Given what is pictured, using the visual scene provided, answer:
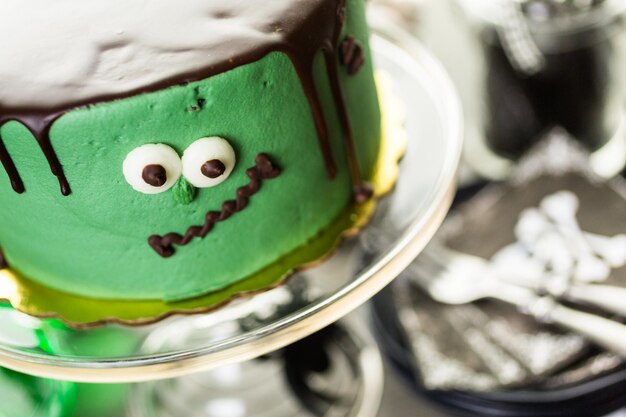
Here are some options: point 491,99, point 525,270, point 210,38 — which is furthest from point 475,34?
point 210,38

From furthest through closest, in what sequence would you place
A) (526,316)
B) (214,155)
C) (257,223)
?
(526,316), (257,223), (214,155)

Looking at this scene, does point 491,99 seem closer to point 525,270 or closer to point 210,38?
point 525,270

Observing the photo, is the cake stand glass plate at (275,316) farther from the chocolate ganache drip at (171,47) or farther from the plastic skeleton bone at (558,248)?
the plastic skeleton bone at (558,248)

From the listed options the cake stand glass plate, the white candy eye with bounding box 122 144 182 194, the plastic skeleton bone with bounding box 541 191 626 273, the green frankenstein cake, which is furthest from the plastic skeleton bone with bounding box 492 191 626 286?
the white candy eye with bounding box 122 144 182 194

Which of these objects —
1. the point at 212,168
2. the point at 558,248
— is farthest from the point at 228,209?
the point at 558,248

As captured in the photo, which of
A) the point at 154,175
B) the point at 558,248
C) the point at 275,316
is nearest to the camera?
the point at 154,175

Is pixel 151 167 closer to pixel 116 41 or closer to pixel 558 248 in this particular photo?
pixel 116 41

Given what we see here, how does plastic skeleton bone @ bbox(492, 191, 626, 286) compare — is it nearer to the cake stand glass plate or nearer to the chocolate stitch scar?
Answer: the cake stand glass plate
